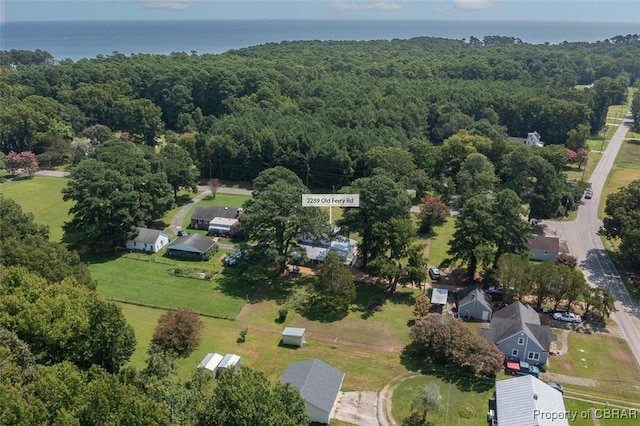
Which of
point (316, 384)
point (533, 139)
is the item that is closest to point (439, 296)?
point (316, 384)

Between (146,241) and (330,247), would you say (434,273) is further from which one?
(146,241)

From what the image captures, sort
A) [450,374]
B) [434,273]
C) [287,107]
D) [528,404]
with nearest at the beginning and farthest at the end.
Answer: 1. [528,404]
2. [450,374]
3. [434,273]
4. [287,107]

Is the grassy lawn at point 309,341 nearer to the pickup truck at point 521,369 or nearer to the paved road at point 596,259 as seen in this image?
the pickup truck at point 521,369

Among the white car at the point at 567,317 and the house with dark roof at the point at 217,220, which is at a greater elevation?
the house with dark roof at the point at 217,220

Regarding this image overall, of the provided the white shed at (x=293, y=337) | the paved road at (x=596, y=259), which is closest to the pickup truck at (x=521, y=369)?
the paved road at (x=596, y=259)

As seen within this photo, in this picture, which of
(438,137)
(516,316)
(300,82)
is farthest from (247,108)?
(516,316)

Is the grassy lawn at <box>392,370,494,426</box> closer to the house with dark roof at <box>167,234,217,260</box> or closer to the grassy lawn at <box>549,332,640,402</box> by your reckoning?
the grassy lawn at <box>549,332,640,402</box>
